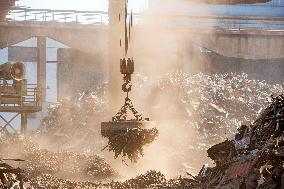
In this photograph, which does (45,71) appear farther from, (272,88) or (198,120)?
(272,88)

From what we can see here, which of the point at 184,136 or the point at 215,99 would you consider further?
the point at 215,99

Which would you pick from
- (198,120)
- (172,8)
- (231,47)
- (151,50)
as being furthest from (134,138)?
(172,8)

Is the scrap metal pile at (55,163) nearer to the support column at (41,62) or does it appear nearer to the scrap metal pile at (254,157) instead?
the scrap metal pile at (254,157)

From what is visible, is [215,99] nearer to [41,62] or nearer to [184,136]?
[184,136]

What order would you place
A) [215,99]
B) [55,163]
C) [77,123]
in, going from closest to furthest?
[55,163]
[77,123]
[215,99]

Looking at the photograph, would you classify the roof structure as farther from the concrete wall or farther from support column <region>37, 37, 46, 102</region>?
the concrete wall

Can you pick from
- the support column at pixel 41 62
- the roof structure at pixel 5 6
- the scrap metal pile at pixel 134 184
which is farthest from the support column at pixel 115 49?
the support column at pixel 41 62

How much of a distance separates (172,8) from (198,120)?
547 inches

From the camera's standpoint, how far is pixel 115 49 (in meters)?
16.9

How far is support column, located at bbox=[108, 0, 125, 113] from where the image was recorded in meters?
16.3

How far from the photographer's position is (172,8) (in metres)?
31.3

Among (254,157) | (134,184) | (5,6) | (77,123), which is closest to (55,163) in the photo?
(134,184)

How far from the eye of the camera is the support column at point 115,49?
→ 642 inches

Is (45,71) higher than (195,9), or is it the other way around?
(195,9)
